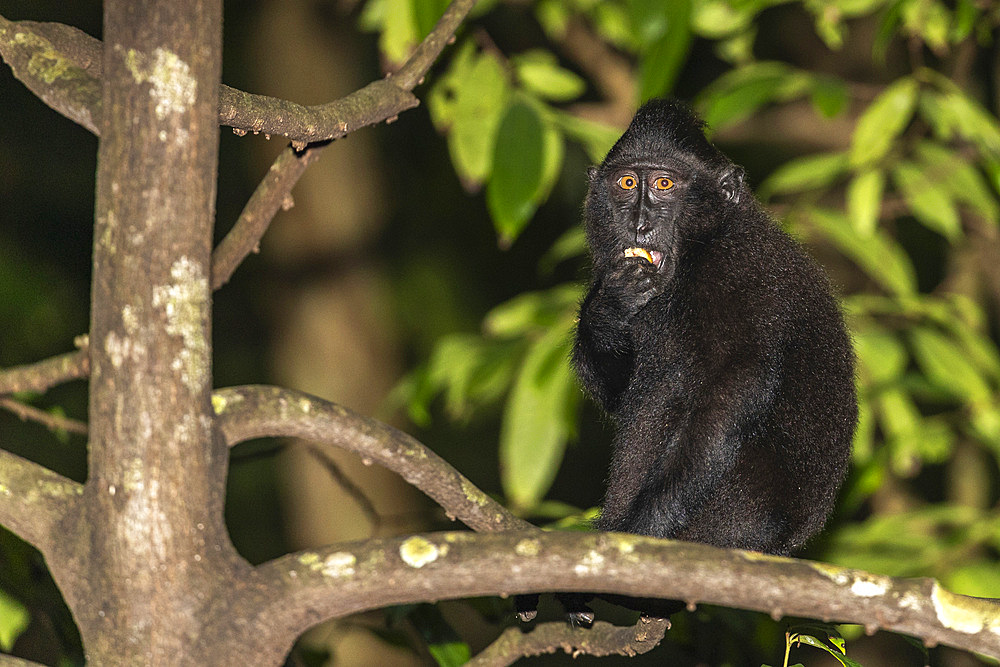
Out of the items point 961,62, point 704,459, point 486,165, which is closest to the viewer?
point 704,459

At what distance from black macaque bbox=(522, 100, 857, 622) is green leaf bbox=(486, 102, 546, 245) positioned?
1.04 ft

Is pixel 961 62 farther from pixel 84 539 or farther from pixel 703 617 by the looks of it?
pixel 84 539

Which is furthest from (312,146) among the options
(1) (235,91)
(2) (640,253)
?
(2) (640,253)

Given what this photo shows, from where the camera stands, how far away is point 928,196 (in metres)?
4.91

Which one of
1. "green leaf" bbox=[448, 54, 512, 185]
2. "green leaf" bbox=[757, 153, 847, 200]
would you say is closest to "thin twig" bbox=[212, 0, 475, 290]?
"green leaf" bbox=[448, 54, 512, 185]

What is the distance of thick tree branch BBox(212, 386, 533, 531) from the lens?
1884 millimetres

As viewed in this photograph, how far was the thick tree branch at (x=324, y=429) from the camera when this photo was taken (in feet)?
6.18

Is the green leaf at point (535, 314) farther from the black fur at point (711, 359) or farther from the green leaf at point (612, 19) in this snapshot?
the green leaf at point (612, 19)

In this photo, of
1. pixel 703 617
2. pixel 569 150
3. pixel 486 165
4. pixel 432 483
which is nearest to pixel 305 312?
pixel 569 150

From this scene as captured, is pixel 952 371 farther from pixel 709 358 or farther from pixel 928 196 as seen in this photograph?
pixel 709 358

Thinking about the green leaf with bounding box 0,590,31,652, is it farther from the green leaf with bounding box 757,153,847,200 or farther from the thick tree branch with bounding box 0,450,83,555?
the green leaf with bounding box 757,153,847,200

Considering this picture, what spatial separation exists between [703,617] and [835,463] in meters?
0.72

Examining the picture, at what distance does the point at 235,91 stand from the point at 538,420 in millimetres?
2438

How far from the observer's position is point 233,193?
36.7ft
